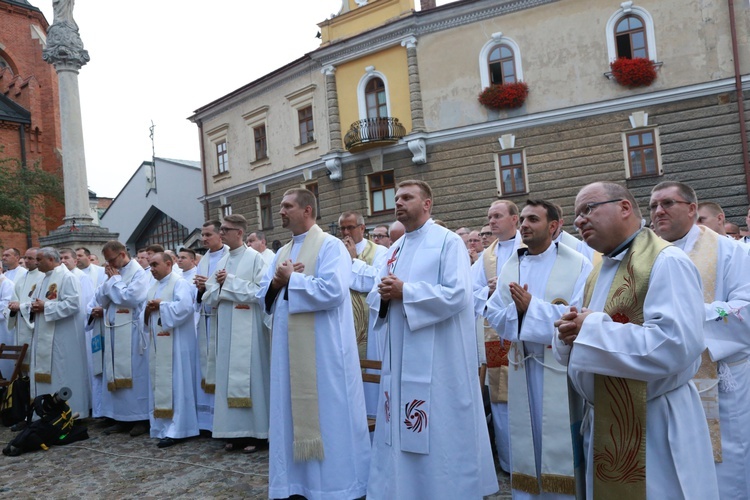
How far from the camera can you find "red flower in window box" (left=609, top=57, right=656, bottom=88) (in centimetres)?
1711

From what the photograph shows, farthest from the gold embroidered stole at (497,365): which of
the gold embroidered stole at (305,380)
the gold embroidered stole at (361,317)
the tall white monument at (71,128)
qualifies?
the tall white monument at (71,128)

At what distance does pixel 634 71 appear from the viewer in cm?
1719

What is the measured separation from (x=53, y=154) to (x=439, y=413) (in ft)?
93.9

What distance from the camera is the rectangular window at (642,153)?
1741 cm

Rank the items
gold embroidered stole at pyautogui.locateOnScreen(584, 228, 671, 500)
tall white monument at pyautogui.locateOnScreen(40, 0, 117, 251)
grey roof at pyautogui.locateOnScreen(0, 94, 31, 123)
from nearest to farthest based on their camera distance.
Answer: gold embroidered stole at pyautogui.locateOnScreen(584, 228, 671, 500) → tall white monument at pyautogui.locateOnScreen(40, 0, 117, 251) → grey roof at pyautogui.locateOnScreen(0, 94, 31, 123)

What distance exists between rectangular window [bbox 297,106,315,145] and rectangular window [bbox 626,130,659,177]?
11528mm

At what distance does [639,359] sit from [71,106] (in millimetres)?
13930

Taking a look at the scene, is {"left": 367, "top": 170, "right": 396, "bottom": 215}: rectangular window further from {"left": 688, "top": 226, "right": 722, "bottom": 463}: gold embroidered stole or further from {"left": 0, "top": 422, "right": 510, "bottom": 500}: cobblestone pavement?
{"left": 688, "top": 226, "right": 722, "bottom": 463}: gold embroidered stole

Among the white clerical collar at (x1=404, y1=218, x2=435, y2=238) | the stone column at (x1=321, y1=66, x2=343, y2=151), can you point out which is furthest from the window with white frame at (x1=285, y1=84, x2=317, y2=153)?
the white clerical collar at (x1=404, y1=218, x2=435, y2=238)

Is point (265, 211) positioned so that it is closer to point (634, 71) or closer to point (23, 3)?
point (634, 71)

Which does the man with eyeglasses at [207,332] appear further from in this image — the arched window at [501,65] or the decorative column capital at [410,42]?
the decorative column capital at [410,42]

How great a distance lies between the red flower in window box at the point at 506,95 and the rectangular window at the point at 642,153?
329cm

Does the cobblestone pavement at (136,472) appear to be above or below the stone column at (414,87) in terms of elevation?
below

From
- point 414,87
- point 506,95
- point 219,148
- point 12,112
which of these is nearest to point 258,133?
point 219,148
